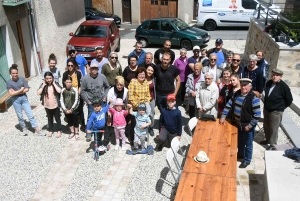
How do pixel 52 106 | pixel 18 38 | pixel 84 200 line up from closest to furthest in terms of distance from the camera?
1. pixel 84 200
2. pixel 52 106
3. pixel 18 38

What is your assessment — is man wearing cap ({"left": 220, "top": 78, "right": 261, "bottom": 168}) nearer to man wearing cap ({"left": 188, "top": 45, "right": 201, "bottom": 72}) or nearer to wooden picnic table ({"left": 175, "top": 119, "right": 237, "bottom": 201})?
wooden picnic table ({"left": 175, "top": 119, "right": 237, "bottom": 201})

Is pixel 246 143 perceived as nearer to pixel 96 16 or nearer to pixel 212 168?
pixel 212 168

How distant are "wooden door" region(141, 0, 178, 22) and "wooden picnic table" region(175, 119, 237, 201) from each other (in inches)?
733

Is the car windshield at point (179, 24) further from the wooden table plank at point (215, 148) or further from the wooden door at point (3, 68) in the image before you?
the wooden table plank at point (215, 148)

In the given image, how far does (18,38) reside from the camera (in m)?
11.1

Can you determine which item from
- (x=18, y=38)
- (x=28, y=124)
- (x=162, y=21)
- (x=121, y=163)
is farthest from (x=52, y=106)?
(x=162, y=21)

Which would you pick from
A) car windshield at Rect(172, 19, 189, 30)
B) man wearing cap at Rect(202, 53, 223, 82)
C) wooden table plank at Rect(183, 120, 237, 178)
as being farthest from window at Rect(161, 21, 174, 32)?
wooden table plank at Rect(183, 120, 237, 178)

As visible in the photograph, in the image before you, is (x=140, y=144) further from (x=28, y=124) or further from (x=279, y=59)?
(x=279, y=59)

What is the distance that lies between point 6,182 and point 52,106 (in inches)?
75.2

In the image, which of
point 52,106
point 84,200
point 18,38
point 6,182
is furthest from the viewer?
point 18,38

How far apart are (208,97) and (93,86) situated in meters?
2.49

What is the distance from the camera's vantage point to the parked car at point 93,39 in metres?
→ 13.1

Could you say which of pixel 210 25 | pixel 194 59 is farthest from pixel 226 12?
pixel 194 59

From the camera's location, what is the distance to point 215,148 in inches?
210
